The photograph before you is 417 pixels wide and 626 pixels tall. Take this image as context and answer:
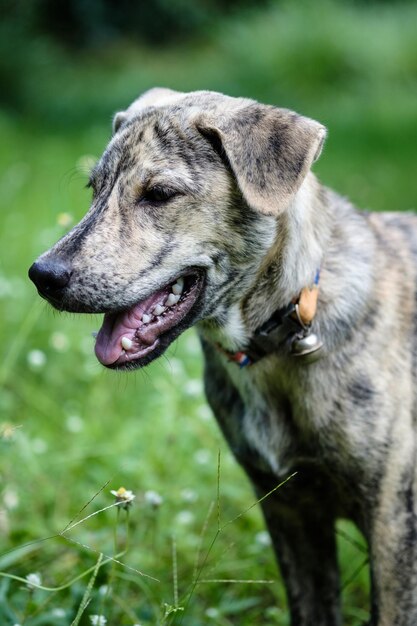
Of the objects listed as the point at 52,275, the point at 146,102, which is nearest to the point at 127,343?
the point at 52,275

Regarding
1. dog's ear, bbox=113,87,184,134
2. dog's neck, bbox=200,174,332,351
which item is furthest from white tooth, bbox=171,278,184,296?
dog's ear, bbox=113,87,184,134

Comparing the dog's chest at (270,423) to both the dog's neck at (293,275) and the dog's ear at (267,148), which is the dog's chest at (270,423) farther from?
the dog's ear at (267,148)

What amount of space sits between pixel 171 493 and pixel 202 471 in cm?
30

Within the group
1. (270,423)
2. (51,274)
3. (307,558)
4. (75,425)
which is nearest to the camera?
(51,274)

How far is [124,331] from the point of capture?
9.94ft

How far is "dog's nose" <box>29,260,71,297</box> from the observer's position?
2.87m

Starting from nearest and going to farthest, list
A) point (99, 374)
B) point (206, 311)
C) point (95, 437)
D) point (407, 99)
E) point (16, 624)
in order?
1. point (16, 624)
2. point (206, 311)
3. point (95, 437)
4. point (99, 374)
5. point (407, 99)

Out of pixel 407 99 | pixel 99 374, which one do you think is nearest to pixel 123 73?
pixel 407 99

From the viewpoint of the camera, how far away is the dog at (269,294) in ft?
9.66

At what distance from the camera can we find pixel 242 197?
3.05 m

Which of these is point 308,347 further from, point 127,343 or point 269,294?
point 127,343

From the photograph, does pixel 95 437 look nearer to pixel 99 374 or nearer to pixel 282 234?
pixel 99 374

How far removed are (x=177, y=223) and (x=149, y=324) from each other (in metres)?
0.32

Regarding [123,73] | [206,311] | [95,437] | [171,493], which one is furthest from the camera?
[123,73]
